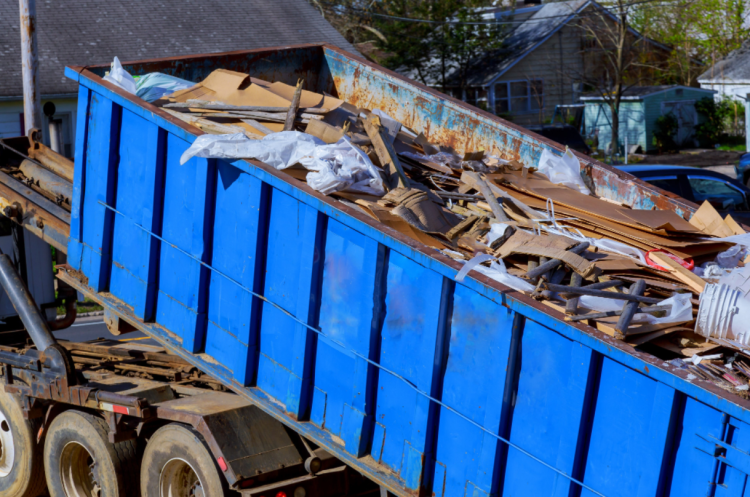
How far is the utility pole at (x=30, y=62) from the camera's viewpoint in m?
10.8

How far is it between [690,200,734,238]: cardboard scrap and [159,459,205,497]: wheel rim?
3.42 meters

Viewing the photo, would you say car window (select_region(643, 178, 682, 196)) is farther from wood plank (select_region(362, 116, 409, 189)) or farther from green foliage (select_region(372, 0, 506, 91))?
green foliage (select_region(372, 0, 506, 91))

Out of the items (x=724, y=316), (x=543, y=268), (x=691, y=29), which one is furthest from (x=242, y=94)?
(x=691, y=29)

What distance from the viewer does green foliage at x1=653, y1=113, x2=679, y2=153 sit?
29.8m

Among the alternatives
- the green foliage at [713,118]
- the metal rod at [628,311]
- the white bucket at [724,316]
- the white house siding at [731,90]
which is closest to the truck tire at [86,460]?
the metal rod at [628,311]

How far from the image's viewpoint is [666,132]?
29812 millimetres

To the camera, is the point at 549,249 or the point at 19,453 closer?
the point at 549,249

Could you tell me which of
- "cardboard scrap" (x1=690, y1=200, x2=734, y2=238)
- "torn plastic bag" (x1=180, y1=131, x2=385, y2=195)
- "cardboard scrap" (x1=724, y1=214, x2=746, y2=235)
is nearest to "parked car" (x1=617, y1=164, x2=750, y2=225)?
"cardboard scrap" (x1=690, y1=200, x2=734, y2=238)

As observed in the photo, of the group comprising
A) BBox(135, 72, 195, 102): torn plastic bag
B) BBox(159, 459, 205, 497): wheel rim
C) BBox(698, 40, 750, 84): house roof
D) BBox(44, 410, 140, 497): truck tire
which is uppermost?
BBox(698, 40, 750, 84): house roof

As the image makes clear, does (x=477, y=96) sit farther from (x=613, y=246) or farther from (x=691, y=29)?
(x=613, y=246)

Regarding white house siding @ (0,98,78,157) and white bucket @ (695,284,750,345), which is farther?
white house siding @ (0,98,78,157)

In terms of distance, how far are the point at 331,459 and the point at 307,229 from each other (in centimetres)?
133

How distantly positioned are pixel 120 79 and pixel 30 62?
20.1ft

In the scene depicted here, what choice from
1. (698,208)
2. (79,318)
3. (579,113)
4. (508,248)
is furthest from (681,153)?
(508,248)
